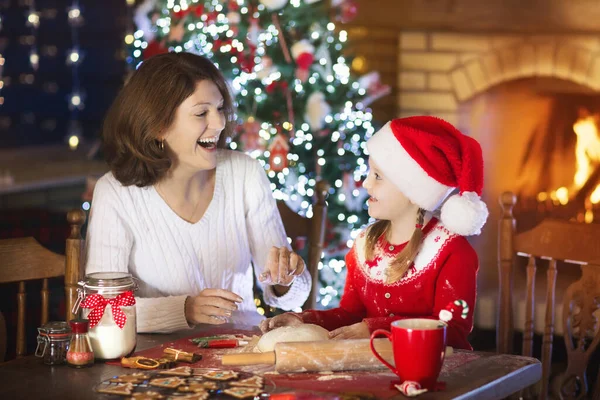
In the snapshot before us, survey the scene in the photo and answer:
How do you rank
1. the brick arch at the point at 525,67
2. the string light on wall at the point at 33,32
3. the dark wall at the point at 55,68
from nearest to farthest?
A: 1. the brick arch at the point at 525,67
2. the string light on wall at the point at 33,32
3. the dark wall at the point at 55,68

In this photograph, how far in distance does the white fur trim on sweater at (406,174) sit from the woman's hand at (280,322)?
14.3 inches

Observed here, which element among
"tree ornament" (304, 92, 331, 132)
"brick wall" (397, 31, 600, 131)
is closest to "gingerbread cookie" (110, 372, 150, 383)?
"tree ornament" (304, 92, 331, 132)

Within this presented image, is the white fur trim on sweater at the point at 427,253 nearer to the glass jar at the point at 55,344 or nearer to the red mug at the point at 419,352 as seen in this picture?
the red mug at the point at 419,352

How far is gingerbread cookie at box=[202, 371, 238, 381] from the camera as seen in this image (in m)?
1.60

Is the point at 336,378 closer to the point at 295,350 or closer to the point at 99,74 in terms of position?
the point at 295,350

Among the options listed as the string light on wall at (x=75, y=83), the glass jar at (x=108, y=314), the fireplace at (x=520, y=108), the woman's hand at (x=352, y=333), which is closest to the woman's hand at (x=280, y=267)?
the woman's hand at (x=352, y=333)

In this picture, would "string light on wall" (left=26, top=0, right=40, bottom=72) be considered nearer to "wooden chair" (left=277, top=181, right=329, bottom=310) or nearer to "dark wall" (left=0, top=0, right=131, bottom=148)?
"dark wall" (left=0, top=0, right=131, bottom=148)

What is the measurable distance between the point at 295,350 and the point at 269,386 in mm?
95

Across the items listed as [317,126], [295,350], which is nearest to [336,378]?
[295,350]

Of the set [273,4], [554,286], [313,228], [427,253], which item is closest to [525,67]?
[273,4]

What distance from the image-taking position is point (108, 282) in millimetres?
1746

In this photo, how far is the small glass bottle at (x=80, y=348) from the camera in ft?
5.57

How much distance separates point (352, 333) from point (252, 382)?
321 millimetres

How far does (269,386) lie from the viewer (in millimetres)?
1573
